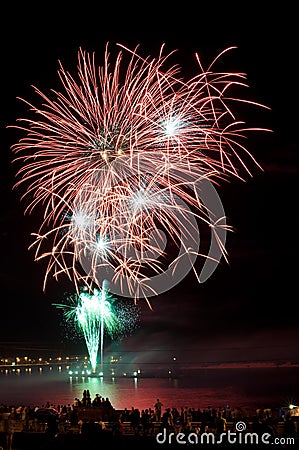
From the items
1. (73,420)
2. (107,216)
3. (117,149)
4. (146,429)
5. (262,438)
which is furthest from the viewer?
(107,216)

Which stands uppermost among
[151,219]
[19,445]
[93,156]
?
[93,156]

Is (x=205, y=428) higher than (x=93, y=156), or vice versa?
(x=93, y=156)

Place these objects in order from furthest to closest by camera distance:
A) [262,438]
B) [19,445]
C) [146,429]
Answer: [146,429] < [19,445] < [262,438]

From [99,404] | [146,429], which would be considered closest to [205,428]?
[146,429]

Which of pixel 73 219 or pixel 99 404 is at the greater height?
pixel 73 219

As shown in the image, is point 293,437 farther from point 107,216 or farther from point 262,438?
point 107,216

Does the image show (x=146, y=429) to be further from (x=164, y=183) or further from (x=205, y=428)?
(x=164, y=183)

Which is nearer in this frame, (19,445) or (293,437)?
(293,437)

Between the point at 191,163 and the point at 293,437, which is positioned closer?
the point at 293,437

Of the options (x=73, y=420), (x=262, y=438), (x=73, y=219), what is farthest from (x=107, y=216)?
(x=262, y=438)
